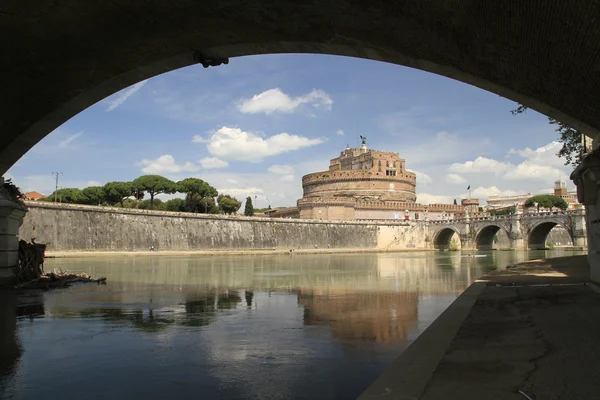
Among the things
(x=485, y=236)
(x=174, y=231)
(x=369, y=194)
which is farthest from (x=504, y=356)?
(x=369, y=194)

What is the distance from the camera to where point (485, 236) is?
278 ft

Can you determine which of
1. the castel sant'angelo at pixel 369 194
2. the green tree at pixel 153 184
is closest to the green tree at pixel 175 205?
the green tree at pixel 153 184

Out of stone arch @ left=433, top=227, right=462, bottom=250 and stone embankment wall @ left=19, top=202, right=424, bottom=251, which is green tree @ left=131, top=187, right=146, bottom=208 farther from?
stone arch @ left=433, top=227, right=462, bottom=250

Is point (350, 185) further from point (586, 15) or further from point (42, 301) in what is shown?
point (586, 15)

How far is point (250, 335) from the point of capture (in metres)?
8.57

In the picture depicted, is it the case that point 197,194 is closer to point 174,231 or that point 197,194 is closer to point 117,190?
point 117,190

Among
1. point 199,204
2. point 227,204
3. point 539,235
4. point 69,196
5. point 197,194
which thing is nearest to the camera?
point 539,235

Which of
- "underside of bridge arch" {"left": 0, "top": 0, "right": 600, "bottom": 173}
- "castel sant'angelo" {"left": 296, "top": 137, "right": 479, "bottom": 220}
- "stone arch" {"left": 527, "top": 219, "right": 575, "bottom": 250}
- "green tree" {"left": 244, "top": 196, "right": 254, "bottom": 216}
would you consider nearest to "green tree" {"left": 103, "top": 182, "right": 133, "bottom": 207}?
"green tree" {"left": 244, "top": 196, "right": 254, "bottom": 216}

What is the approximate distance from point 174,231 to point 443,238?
172 ft

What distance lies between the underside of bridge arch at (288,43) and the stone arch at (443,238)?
85.6 meters

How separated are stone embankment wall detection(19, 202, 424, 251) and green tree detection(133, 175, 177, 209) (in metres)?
14.0

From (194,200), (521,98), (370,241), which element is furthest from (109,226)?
(521,98)

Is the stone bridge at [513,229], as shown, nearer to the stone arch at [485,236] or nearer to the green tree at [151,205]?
the stone arch at [485,236]

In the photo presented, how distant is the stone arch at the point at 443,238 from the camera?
294 feet
